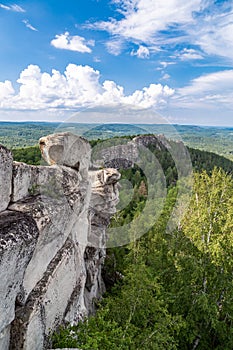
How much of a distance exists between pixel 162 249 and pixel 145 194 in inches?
1465

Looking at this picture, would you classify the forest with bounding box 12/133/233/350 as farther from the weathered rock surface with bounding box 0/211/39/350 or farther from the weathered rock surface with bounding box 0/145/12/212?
the weathered rock surface with bounding box 0/145/12/212

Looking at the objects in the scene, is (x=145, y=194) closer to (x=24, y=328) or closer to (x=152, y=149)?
(x=152, y=149)

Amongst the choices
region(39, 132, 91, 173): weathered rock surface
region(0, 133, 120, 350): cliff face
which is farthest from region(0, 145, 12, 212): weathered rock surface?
region(39, 132, 91, 173): weathered rock surface

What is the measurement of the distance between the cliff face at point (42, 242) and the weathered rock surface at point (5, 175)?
3 cm

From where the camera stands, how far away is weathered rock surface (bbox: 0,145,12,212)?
9219 mm

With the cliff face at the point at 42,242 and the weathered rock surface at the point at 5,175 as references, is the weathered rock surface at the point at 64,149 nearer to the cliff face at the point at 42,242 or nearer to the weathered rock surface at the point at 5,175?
the cliff face at the point at 42,242

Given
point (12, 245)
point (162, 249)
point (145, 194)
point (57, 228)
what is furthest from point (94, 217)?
point (145, 194)

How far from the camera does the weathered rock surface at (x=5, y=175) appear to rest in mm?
9219

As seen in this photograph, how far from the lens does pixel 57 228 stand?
11.8 m

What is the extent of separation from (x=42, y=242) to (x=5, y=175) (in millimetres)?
2640

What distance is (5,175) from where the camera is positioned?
9.56 meters

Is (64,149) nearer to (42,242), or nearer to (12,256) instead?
(42,242)

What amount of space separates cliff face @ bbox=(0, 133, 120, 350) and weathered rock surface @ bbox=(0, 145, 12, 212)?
29 millimetres

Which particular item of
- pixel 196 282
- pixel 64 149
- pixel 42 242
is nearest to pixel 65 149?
pixel 64 149
